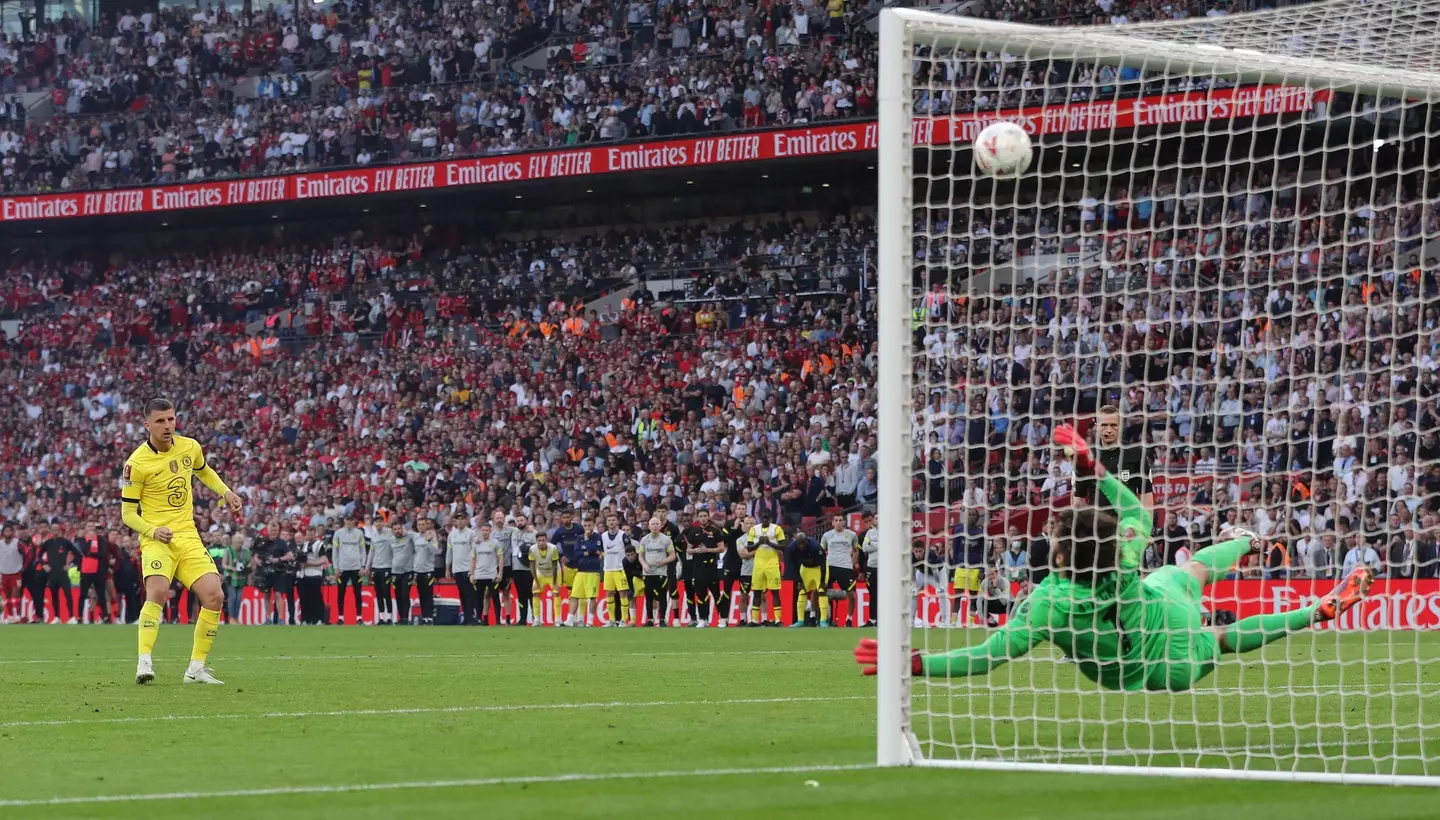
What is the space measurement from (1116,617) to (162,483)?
7.44 metres

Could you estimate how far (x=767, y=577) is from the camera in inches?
1037

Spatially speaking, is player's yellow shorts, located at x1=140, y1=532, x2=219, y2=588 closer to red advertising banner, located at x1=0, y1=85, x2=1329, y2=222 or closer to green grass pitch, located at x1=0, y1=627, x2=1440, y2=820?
green grass pitch, located at x1=0, y1=627, x2=1440, y2=820

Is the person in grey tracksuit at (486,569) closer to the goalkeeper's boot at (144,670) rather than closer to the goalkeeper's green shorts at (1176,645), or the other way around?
the goalkeeper's boot at (144,670)

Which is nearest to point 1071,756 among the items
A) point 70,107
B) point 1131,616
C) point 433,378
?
point 1131,616

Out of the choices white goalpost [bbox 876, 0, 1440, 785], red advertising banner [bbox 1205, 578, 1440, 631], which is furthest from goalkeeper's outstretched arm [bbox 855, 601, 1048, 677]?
red advertising banner [bbox 1205, 578, 1440, 631]

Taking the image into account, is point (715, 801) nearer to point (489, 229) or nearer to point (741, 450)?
point (741, 450)

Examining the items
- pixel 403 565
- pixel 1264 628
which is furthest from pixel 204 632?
pixel 403 565

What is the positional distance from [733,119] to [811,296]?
3941 mm

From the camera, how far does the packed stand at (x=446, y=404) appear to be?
31297 millimetres

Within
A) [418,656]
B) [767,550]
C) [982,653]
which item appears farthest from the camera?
[767,550]

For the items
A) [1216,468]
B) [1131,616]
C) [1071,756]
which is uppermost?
[1216,468]

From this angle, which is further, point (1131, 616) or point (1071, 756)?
point (1131, 616)

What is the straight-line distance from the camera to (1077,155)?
1930 centimetres

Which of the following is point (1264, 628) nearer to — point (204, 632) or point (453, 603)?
point (204, 632)
